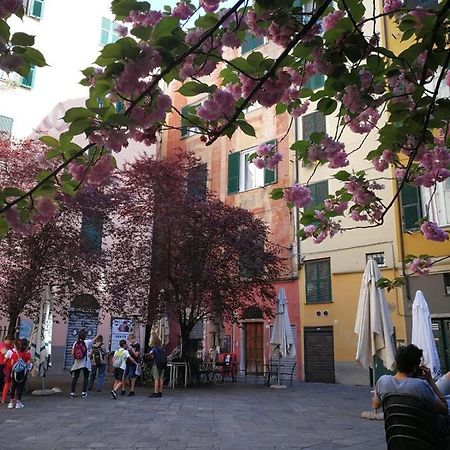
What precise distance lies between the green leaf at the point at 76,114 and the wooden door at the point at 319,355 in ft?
56.6

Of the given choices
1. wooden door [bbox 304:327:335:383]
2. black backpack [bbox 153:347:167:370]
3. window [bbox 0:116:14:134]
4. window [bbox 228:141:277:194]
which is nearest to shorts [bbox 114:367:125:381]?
black backpack [bbox 153:347:167:370]

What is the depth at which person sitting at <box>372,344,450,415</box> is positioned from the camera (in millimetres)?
3818

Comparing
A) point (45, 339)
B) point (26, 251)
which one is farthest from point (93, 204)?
point (45, 339)

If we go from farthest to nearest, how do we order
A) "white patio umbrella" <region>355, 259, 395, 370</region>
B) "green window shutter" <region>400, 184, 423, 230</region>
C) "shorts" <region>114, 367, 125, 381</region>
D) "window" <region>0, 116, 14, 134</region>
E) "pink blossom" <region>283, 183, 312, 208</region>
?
1. "window" <region>0, 116, 14, 134</region>
2. "green window shutter" <region>400, 184, 423, 230</region>
3. "shorts" <region>114, 367, 125, 381</region>
4. "white patio umbrella" <region>355, 259, 395, 370</region>
5. "pink blossom" <region>283, 183, 312, 208</region>

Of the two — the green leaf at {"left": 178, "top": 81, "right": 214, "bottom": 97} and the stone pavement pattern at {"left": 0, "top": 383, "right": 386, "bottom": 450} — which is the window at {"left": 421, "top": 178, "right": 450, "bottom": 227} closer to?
the stone pavement pattern at {"left": 0, "top": 383, "right": 386, "bottom": 450}

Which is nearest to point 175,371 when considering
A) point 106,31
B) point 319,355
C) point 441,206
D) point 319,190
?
point 319,355

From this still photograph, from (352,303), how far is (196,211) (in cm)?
698

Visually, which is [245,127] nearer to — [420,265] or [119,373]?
[420,265]

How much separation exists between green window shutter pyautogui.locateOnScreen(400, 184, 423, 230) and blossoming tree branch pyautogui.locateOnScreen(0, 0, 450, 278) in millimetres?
12989

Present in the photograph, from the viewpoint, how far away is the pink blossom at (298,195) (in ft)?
20.3

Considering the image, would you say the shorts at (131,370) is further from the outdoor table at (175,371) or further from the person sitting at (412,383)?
the person sitting at (412,383)

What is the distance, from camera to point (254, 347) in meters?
21.7

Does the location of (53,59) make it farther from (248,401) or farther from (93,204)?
(248,401)

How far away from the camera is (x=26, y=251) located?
14.1 metres
